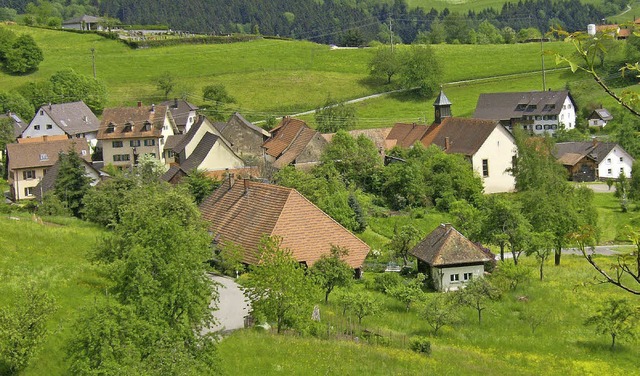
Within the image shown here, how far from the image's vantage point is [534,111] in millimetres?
93625

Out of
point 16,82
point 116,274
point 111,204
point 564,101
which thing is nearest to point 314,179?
point 111,204

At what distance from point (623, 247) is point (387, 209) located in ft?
46.6

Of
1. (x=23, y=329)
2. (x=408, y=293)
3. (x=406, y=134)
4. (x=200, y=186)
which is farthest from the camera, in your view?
(x=406, y=134)

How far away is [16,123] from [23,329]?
213ft

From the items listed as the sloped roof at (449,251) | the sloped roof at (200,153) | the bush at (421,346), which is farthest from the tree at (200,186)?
the bush at (421,346)

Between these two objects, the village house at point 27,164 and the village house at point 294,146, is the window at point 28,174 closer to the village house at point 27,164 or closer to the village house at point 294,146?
the village house at point 27,164

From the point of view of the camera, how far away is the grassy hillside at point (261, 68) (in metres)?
100

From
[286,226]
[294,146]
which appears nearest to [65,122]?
[294,146]

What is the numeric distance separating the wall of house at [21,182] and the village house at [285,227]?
28.1 meters

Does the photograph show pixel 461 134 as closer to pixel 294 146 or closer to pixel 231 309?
pixel 294 146

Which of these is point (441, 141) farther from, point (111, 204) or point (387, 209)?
point (111, 204)

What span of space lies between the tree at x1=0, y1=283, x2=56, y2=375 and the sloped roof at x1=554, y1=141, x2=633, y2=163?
60877 mm

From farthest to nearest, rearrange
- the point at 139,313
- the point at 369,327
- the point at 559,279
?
Result: 1. the point at 559,279
2. the point at 369,327
3. the point at 139,313

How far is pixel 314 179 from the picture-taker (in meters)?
49.3
